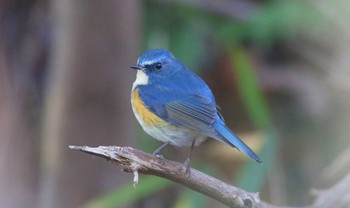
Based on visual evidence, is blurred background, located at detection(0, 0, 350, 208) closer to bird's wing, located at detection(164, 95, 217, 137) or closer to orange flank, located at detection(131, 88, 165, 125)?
bird's wing, located at detection(164, 95, 217, 137)

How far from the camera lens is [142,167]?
3.48 metres

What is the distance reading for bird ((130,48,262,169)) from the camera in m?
4.10

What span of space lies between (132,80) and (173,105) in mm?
1479

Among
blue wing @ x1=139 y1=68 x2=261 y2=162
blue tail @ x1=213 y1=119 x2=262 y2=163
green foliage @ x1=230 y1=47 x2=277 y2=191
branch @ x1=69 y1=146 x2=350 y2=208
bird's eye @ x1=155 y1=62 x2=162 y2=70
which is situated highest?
bird's eye @ x1=155 y1=62 x2=162 y2=70

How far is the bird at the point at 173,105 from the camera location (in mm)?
4102

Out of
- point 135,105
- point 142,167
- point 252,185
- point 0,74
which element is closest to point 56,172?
point 0,74

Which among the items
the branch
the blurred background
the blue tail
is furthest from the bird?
the blurred background

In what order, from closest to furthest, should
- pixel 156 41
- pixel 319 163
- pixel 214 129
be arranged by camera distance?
pixel 214 129
pixel 156 41
pixel 319 163

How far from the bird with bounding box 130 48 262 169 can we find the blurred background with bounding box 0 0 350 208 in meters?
0.65

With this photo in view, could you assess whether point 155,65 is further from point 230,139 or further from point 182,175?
point 182,175

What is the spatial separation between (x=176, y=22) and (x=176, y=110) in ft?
8.93

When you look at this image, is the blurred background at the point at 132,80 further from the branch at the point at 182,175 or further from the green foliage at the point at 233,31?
the branch at the point at 182,175

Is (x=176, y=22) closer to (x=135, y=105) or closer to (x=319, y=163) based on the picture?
(x=319, y=163)

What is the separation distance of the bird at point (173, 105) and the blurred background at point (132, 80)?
646mm
